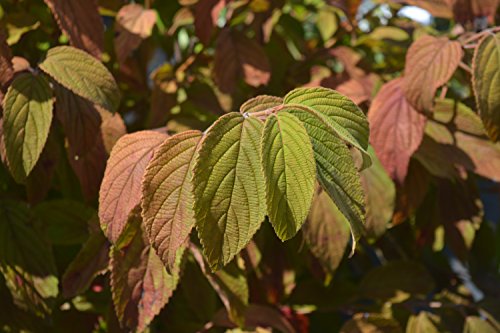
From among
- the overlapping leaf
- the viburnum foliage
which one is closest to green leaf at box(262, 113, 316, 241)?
the viburnum foliage

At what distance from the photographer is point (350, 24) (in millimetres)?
1634

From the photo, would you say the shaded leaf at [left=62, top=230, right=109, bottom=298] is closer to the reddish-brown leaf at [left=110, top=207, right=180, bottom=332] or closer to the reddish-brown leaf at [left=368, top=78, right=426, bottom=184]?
the reddish-brown leaf at [left=110, top=207, right=180, bottom=332]

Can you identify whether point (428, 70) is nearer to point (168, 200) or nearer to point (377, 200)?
point (377, 200)

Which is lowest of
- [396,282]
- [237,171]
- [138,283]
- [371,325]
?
[396,282]

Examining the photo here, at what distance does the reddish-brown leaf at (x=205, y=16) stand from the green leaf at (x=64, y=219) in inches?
15.3

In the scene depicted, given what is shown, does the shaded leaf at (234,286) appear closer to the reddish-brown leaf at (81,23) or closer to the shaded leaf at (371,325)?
the shaded leaf at (371,325)

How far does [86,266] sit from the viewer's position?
45.0 inches

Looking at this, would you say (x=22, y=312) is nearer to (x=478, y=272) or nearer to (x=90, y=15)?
(x=90, y=15)

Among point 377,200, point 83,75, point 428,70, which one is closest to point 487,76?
point 428,70

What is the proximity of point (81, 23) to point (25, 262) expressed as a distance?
0.38 metres

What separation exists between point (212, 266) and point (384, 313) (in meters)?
0.86

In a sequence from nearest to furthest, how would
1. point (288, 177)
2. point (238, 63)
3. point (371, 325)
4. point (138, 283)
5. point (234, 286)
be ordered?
point (288, 177) → point (138, 283) → point (234, 286) → point (371, 325) → point (238, 63)

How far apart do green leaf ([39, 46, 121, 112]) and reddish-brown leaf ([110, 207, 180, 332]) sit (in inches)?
7.3

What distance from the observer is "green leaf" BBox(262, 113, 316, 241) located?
78 cm
